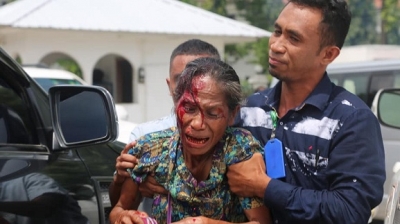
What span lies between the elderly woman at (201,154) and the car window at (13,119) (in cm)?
72

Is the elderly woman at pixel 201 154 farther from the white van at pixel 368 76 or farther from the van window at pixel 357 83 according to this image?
the van window at pixel 357 83

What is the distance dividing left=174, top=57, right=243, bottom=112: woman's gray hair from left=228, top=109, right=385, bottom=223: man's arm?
0.22m

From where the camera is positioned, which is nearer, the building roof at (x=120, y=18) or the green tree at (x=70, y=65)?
the building roof at (x=120, y=18)

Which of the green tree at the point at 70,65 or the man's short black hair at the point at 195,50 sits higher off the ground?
the man's short black hair at the point at 195,50

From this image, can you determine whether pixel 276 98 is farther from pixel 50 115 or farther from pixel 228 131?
pixel 50 115

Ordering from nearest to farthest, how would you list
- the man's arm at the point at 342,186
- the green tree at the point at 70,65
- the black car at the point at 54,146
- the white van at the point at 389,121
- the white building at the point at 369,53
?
the man's arm at the point at 342,186 < the black car at the point at 54,146 < the white van at the point at 389,121 < the green tree at the point at 70,65 < the white building at the point at 369,53

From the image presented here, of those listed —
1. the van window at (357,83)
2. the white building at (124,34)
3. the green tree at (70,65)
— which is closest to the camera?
the van window at (357,83)

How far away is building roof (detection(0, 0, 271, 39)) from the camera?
→ 70.9 ft

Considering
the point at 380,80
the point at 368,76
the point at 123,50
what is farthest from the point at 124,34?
the point at 380,80

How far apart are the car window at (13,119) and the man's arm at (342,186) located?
1.02 meters

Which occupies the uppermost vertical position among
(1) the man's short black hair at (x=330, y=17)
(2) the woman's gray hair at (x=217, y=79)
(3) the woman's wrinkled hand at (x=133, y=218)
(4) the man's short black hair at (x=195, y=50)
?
(1) the man's short black hair at (x=330, y=17)

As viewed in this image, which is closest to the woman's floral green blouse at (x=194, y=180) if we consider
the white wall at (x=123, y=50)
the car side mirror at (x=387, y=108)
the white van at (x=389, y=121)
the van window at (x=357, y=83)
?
the white van at (x=389, y=121)

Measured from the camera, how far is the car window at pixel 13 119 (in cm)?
293

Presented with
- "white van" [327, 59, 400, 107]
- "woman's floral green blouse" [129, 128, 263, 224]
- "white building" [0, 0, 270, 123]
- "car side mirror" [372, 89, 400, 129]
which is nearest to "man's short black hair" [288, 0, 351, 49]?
"woman's floral green blouse" [129, 128, 263, 224]
